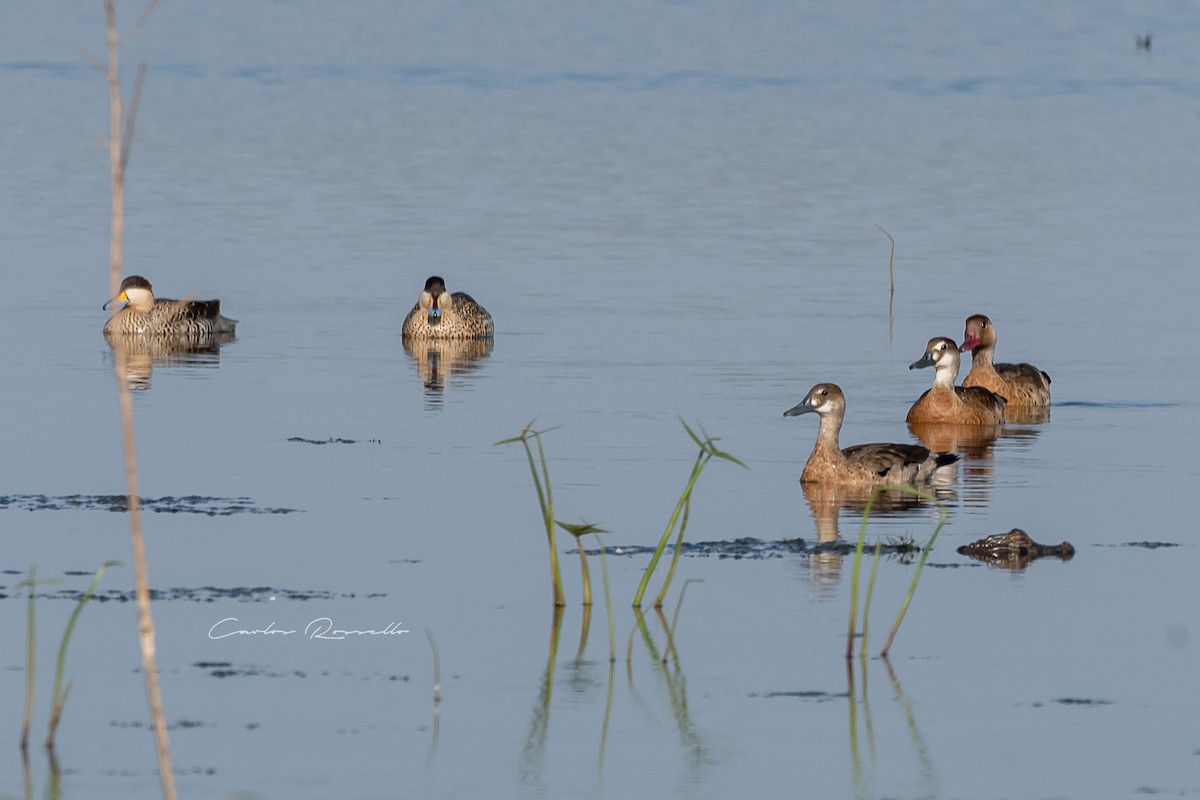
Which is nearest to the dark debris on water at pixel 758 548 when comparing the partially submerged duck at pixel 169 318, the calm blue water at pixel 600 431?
the calm blue water at pixel 600 431

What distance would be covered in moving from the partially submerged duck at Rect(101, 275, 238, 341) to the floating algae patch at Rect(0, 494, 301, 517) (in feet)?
27.8

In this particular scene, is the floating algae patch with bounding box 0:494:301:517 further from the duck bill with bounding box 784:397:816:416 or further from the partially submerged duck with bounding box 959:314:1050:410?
the partially submerged duck with bounding box 959:314:1050:410

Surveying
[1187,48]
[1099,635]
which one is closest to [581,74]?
[1187,48]

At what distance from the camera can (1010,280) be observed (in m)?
26.2

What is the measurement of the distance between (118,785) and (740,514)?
619 cm

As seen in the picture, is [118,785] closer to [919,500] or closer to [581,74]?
[919,500]

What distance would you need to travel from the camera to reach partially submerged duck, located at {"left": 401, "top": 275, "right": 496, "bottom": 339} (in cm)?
2245

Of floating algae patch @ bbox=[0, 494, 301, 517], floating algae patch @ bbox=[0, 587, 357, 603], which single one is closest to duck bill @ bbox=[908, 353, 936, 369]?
floating algae patch @ bbox=[0, 494, 301, 517]

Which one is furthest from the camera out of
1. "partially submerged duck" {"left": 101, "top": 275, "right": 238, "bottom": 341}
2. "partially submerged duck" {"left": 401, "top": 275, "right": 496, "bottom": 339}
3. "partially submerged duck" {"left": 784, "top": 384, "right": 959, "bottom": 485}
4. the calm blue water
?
"partially submerged duck" {"left": 101, "top": 275, "right": 238, "bottom": 341}

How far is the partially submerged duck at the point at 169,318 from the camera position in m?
22.6

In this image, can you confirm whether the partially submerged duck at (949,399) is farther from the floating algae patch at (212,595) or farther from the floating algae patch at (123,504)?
the floating algae patch at (212,595)

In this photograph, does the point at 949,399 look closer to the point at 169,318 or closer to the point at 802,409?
the point at 802,409

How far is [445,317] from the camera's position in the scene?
888 inches

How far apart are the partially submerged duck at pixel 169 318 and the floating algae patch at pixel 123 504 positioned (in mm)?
8487
